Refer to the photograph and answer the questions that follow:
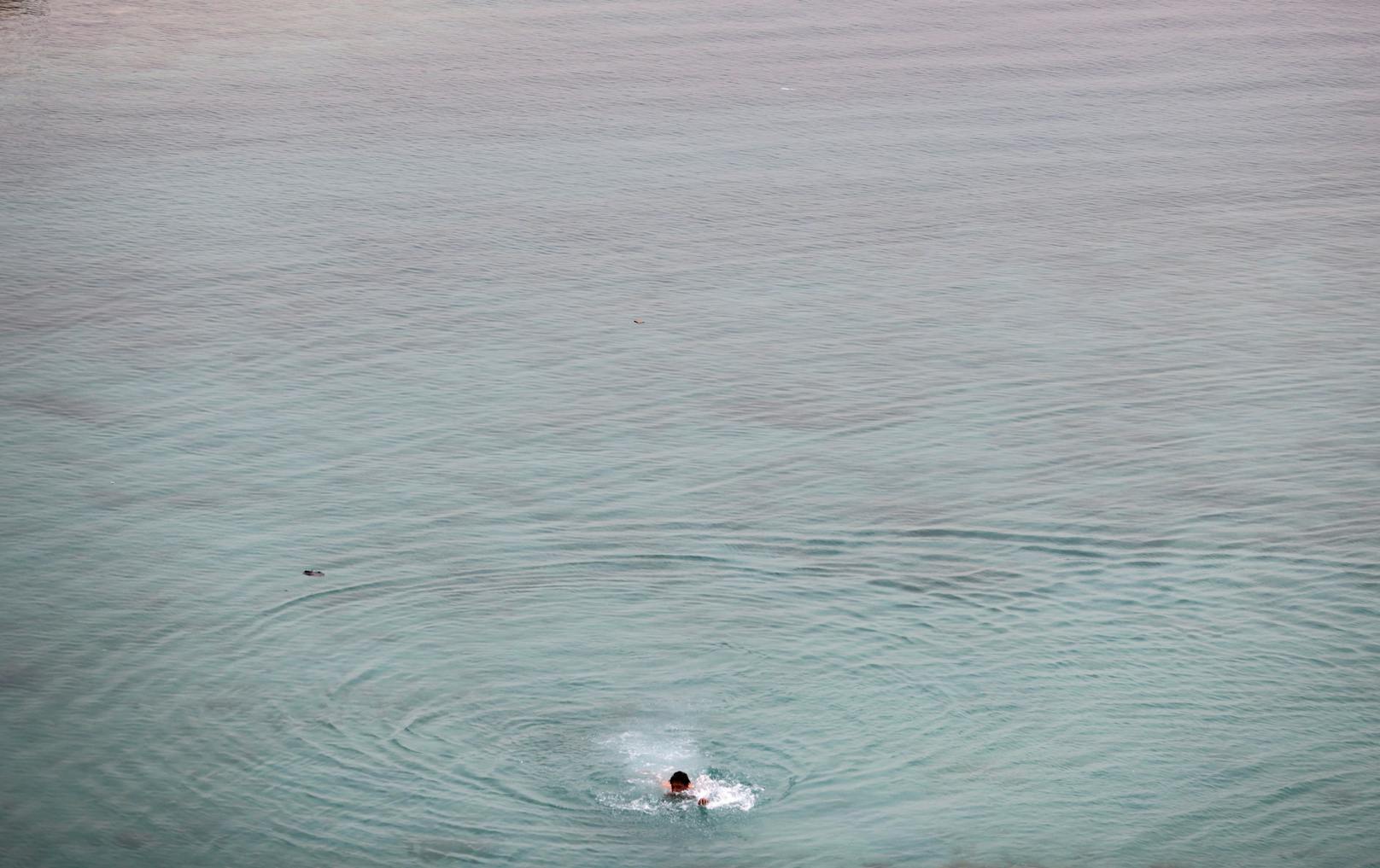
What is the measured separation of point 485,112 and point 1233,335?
4644 mm

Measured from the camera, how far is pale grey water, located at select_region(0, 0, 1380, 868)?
4.32m

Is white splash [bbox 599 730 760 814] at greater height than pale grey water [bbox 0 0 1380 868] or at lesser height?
lesser

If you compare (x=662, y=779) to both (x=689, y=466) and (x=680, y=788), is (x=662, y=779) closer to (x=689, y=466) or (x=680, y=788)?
(x=680, y=788)

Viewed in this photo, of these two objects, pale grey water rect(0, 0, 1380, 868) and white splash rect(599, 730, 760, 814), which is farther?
pale grey water rect(0, 0, 1380, 868)

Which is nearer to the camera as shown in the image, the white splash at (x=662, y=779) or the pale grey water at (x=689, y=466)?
the white splash at (x=662, y=779)

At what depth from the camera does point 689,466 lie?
19.6ft

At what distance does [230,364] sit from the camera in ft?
21.9

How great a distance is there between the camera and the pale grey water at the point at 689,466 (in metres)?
4.32

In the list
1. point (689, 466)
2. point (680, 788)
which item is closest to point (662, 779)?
point (680, 788)

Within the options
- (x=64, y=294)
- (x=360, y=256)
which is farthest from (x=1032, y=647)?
(x=64, y=294)

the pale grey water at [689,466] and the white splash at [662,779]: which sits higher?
the pale grey water at [689,466]

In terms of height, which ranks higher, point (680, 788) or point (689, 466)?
point (689, 466)

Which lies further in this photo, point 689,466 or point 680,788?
point 689,466

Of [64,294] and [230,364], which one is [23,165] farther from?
[230,364]
